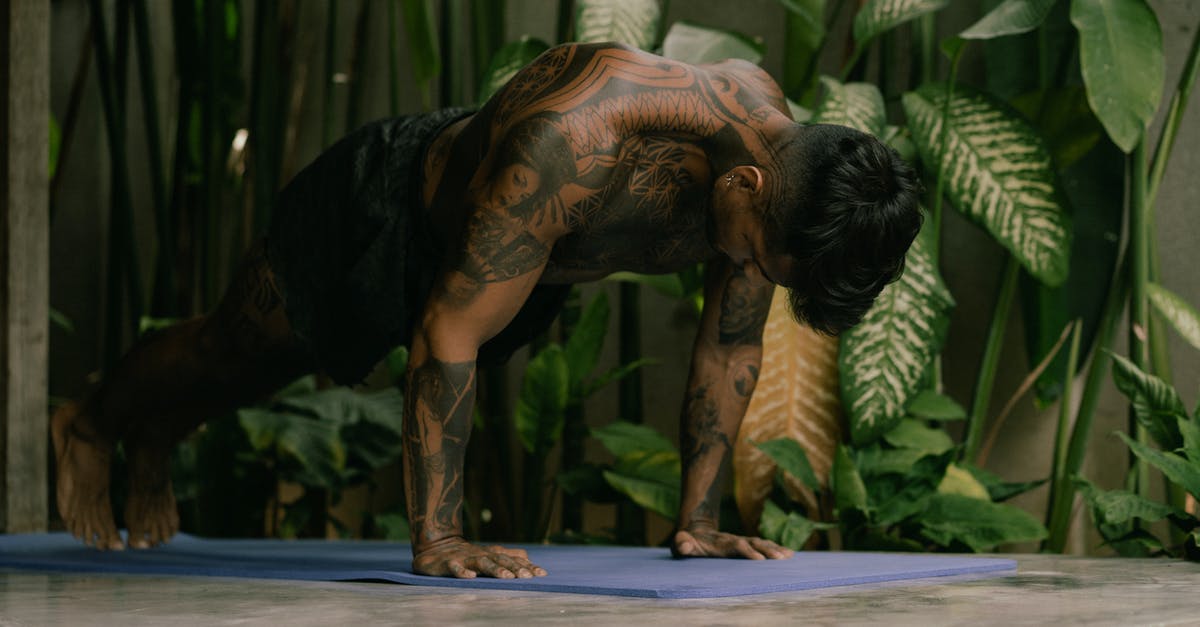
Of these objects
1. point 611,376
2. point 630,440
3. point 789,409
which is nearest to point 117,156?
point 611,376

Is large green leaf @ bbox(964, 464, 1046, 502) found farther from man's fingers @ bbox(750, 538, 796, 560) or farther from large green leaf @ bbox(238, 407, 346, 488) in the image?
large green leaf @ bbox(238, 407, 346, 488)

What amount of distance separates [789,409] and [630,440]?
0.38 metres

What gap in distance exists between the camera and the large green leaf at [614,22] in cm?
288

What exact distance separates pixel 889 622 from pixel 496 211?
0.77 meters

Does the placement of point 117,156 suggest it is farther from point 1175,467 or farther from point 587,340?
point 1175,467

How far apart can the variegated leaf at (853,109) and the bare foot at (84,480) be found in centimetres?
151

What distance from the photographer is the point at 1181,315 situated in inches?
100.0

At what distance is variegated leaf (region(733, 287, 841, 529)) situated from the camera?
2.69m

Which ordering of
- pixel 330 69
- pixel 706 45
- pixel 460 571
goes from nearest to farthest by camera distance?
pixel 460 571
pixel 706 45
pixel 330 69

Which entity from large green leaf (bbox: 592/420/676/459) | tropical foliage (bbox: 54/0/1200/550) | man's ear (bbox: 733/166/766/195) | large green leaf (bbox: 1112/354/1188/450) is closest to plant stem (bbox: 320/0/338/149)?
tropical foliage (bbox: 54/0/1200/550)

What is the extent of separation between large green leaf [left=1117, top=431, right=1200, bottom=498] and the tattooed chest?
0.80 meters

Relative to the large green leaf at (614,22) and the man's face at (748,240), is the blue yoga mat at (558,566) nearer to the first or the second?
the man's face at (748,240)

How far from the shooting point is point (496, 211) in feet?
5.91

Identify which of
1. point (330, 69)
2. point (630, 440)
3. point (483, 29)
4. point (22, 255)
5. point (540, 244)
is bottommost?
point (630, 440)
